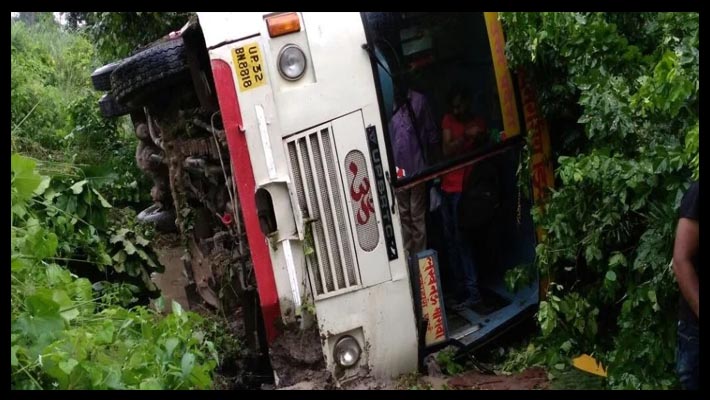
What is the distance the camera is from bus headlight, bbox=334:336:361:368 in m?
4.49

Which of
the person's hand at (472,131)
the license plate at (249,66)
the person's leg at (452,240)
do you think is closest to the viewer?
the license plate at (249,66)

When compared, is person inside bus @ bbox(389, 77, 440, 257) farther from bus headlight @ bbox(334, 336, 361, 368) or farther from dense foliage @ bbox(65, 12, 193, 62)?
dense foliage @ bbox(65, 12, 193, 62)

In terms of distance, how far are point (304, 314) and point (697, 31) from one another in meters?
2.35

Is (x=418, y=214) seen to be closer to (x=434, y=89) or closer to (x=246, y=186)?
(x=434, y=89)

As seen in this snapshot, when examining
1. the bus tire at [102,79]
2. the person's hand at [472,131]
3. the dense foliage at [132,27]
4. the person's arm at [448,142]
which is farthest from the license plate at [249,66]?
the dense foliage at [132,27]

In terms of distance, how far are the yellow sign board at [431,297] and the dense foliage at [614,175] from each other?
23.1 inches

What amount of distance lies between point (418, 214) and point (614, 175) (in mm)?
1348

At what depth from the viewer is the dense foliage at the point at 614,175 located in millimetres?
3912

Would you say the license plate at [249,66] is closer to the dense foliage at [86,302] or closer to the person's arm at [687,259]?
the dense foliage at [86,302]

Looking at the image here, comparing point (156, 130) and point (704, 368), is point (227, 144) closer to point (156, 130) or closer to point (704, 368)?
point (156, 130)

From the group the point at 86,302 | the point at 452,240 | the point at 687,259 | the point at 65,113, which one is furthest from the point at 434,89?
the point at 65,113

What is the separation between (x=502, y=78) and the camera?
4859mm

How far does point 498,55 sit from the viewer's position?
4805 millimetres

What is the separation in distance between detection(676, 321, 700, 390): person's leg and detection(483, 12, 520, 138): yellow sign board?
1798 mm
